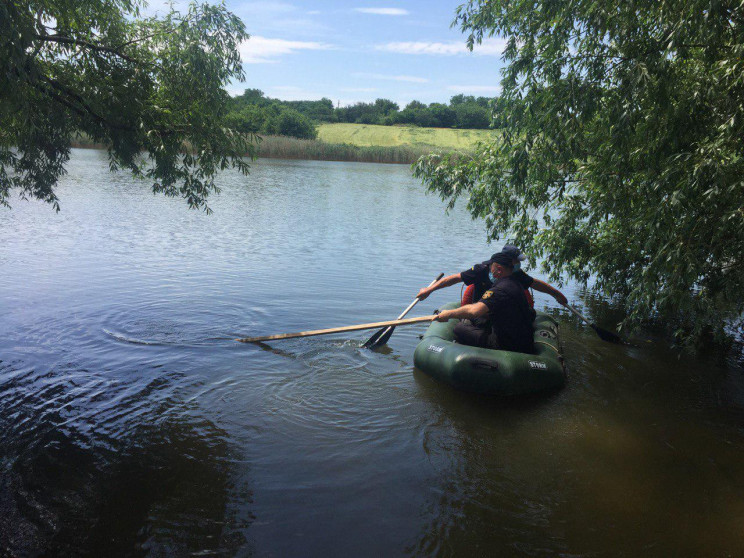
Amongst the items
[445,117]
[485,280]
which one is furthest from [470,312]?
[445,117]

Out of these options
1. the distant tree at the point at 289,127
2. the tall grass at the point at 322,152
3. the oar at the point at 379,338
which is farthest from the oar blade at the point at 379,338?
the distant tree at the point at 289,127

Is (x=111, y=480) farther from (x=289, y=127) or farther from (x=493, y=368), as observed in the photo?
(x=289, y=127)

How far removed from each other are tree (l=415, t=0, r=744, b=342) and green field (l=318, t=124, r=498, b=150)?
207ft

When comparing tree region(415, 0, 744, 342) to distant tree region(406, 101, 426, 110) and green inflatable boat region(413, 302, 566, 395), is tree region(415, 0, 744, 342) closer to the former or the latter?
green inflatable boat region(413, 302, 566, 395)

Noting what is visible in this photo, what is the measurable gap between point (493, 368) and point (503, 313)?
0.72 m

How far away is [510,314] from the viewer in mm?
6500

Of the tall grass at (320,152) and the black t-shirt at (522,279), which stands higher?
the tall grass at (320,152)

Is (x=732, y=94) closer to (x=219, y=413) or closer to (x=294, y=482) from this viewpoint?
(x=294, y=482)

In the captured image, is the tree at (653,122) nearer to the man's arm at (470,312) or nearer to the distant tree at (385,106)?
the man's arm at (470,312)

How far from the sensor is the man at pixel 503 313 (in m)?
6.41

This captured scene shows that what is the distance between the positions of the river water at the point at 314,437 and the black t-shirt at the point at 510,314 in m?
0.73

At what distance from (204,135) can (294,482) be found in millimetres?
5258

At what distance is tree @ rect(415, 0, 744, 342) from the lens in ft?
16.6

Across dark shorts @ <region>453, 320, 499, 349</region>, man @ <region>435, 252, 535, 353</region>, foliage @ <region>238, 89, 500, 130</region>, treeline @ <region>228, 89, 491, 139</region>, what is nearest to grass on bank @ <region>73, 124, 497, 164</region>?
treeline @ <region>228, 89, 491, 139</region>
